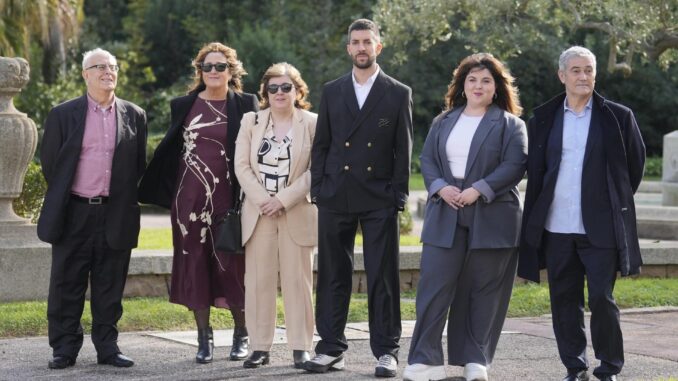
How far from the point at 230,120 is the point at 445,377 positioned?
2.13m

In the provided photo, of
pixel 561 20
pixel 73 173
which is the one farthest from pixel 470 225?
pixel 561 20

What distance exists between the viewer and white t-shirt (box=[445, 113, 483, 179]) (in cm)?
734

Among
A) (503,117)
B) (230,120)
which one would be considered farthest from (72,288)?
(503,117)

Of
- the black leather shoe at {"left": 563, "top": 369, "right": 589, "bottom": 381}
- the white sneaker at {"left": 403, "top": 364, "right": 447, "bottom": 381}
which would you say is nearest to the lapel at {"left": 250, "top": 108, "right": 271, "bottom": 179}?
the white sneaker at {"left": 403, "top": 364, "right": 447, "bottom": 381}

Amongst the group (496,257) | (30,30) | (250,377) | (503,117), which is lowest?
(250,377)

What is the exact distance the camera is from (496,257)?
24.1 ft

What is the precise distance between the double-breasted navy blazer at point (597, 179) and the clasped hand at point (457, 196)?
323mm

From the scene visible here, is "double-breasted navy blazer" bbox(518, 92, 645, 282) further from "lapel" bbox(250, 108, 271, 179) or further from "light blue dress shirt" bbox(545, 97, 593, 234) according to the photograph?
"lapel" bbox(250, 108, 271, 179)

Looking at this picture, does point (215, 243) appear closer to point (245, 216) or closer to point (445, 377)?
point (245, 216)

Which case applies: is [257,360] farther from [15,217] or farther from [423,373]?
[15,217]

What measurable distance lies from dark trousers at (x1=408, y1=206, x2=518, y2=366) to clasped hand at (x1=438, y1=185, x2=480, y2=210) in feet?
0.20

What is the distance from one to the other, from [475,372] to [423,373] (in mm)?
286

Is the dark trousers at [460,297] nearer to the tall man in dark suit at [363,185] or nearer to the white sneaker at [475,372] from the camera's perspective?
the white sneaker at [475,372]

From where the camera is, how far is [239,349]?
813 centimetres
